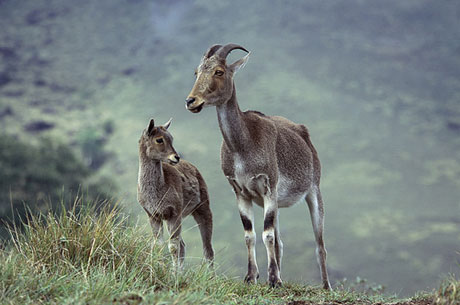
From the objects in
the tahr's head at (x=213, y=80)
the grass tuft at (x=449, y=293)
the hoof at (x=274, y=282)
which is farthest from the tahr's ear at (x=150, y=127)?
the grass tuft at (x=449, y=293)

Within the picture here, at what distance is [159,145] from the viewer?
1042 centimetres

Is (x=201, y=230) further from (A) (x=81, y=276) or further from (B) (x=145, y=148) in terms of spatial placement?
(A) (x=81, y=276)

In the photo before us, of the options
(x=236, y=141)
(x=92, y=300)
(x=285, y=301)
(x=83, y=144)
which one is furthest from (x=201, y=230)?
(x=83, y=144)

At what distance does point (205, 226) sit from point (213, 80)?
11.4ft

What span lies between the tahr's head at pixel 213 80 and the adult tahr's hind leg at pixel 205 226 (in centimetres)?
295

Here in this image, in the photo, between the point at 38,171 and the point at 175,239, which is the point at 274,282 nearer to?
the point at 175,239

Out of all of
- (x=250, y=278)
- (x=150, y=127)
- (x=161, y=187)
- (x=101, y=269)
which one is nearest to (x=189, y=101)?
(x=150, y=127)

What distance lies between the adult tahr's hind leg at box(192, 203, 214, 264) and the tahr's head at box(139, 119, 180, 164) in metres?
1.59

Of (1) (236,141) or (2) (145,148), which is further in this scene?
(2) (145,148)

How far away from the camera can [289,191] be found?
10586 millimetres

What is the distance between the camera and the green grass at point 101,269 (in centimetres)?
712

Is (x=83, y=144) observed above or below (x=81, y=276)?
below

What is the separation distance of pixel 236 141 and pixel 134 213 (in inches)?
78.3

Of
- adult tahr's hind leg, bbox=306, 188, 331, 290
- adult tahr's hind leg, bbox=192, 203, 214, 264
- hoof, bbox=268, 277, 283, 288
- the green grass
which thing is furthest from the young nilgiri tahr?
adult tahr's hind leg, bbox=306, 188, 331, 290
